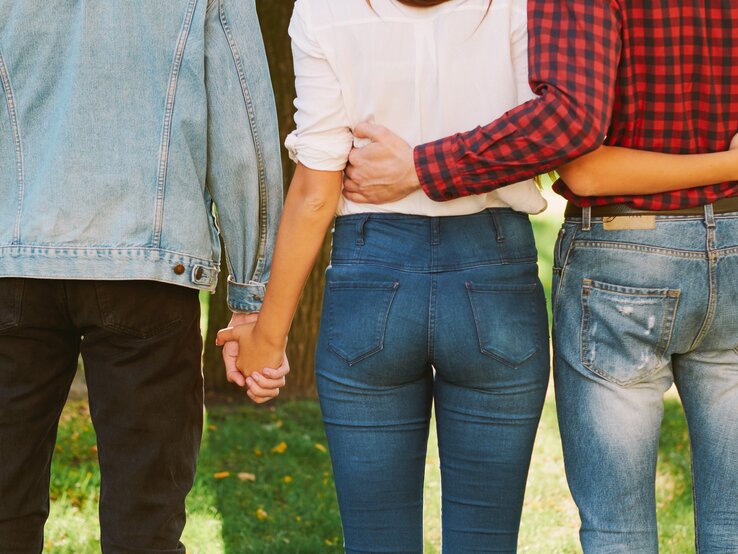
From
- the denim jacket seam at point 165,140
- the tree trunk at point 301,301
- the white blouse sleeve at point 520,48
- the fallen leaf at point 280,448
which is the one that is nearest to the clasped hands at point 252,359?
the denim jacket seam at point 165,140

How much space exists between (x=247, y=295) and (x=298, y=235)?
37cm

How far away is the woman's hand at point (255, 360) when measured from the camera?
2.59 meters


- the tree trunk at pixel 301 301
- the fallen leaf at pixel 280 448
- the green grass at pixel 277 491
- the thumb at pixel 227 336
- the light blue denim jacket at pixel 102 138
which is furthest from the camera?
the tree trunk at pixel 301 301

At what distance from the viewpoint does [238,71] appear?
249 cm

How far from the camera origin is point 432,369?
2.35 metres

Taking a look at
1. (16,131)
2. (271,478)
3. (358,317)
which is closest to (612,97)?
(358,317)

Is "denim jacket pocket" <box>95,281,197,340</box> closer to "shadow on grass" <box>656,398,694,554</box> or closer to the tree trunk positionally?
"shadow on grass" <box>656,398,694,554</box>

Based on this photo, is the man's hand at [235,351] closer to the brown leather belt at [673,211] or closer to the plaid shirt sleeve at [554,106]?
the plaid shirt sleeve at [554,106]

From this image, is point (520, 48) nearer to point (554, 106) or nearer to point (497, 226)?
point (554, 106)

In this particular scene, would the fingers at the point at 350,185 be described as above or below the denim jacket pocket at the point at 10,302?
above

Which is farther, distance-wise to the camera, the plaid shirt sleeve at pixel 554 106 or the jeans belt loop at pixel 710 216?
the jeans belt loop at pixel 710 216

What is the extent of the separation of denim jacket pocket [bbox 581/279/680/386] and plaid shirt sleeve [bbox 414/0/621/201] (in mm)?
328

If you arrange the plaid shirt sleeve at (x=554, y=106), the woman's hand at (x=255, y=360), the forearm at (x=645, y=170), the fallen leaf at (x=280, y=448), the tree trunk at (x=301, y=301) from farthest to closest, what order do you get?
the tree trunk at (x=301, y=301), the fallen leaf at (x=280, y=448), the woman's hand at (x=255, y=360), the forearm at (x=645, y=170), the plaid shirt sleeve at (x=554, y=106)

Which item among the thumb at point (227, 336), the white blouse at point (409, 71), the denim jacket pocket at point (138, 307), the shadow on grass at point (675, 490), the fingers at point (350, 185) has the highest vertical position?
the white blouse at point (409, 71)
